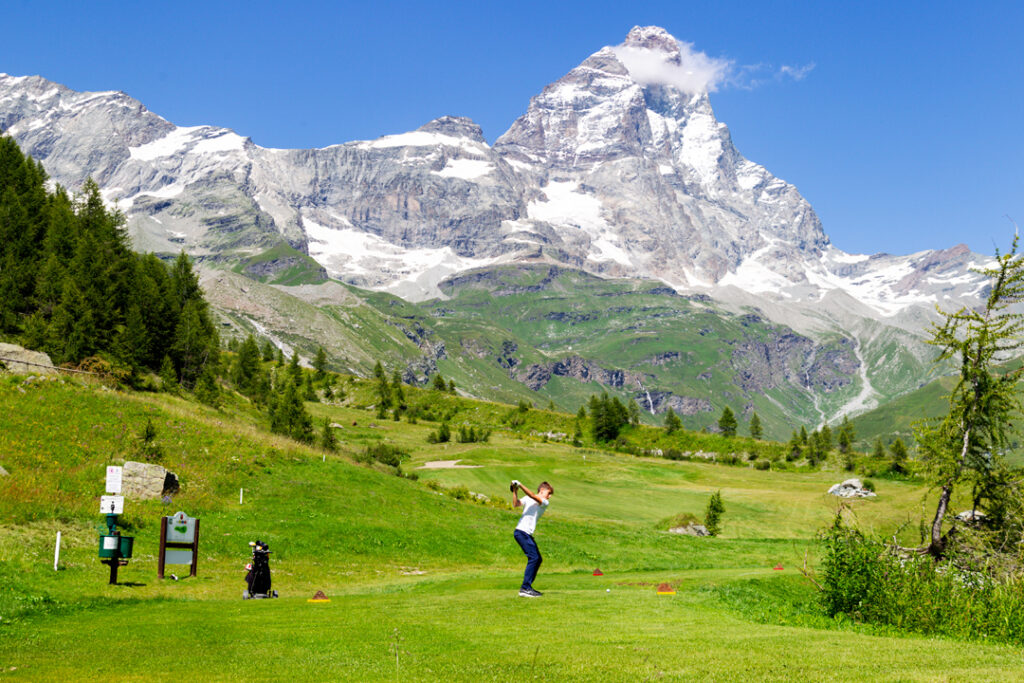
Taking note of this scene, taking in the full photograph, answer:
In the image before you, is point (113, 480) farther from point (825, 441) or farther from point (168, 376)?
point (825, 441)

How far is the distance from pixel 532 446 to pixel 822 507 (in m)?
49.6

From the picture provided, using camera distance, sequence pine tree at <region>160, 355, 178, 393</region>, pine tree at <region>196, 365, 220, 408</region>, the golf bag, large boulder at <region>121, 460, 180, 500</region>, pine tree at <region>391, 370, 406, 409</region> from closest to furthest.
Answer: the golf bag → large boulder at <region>121, 460, 180, 500</region> → pine tree at <region>160, 355, 178, 393</region> → pine tree at <region>196, 365, 220, 408</region> → pine tree at <region>391, 370, 406, 409</region>

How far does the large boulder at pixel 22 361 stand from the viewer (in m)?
44.0

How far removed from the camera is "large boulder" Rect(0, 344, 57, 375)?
44.0 metres

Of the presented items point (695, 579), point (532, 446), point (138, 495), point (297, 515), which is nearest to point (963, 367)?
point (695, 579)

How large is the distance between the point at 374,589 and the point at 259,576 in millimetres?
6169

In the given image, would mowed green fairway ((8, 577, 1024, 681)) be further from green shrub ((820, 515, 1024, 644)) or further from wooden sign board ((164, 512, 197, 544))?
wooden sign board ((164, 512, 197, 544))

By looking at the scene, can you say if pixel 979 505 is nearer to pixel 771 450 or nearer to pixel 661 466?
pixel 661 466

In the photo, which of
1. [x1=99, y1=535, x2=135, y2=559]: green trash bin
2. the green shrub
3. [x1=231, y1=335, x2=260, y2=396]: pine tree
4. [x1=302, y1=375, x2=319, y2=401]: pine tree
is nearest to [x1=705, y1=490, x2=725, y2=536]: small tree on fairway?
the green shrub

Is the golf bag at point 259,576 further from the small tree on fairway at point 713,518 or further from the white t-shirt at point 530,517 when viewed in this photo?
the small tree on fairway at point 713,518

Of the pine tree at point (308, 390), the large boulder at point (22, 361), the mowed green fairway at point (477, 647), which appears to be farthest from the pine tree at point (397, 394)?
the mowed green fairway at point (477, 647)

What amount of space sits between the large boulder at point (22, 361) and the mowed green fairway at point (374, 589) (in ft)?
17.6

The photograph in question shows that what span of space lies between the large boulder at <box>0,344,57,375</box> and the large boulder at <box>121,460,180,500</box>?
1349cm

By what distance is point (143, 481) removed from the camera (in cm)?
3425
